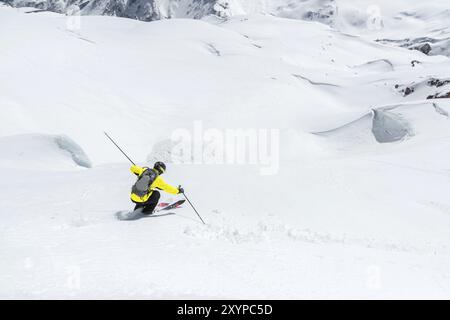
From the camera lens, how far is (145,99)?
36281 millimetres

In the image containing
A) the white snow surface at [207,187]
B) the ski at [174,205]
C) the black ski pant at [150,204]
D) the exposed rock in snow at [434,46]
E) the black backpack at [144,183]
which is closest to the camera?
the white snow surface at [207,187]

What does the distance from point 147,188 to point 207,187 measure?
134 inches

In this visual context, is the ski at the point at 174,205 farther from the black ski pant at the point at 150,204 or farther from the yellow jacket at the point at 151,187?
the yellow jacket at the point at 151,187

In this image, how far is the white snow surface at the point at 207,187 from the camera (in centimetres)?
630

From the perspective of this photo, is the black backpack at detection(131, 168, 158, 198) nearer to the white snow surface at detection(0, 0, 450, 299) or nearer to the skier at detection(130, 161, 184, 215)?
the skier at detection(130, 161, 184, 215)

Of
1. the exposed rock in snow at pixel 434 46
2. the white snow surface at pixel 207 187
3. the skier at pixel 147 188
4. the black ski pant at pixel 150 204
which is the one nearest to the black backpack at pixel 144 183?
the skier at pixel 147 188

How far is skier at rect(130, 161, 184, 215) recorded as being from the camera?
9562 mm

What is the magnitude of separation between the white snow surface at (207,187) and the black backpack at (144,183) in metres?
0.74

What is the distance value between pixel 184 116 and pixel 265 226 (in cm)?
2662

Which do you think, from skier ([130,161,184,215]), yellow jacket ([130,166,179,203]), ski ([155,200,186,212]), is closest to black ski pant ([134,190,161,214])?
skier ([130,161,184,215])

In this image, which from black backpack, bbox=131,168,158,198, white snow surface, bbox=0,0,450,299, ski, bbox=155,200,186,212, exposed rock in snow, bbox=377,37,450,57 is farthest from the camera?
exposed rock in snow, bbox=377,37,450,57

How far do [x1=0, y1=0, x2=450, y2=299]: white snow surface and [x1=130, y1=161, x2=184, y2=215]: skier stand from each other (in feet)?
2.16
